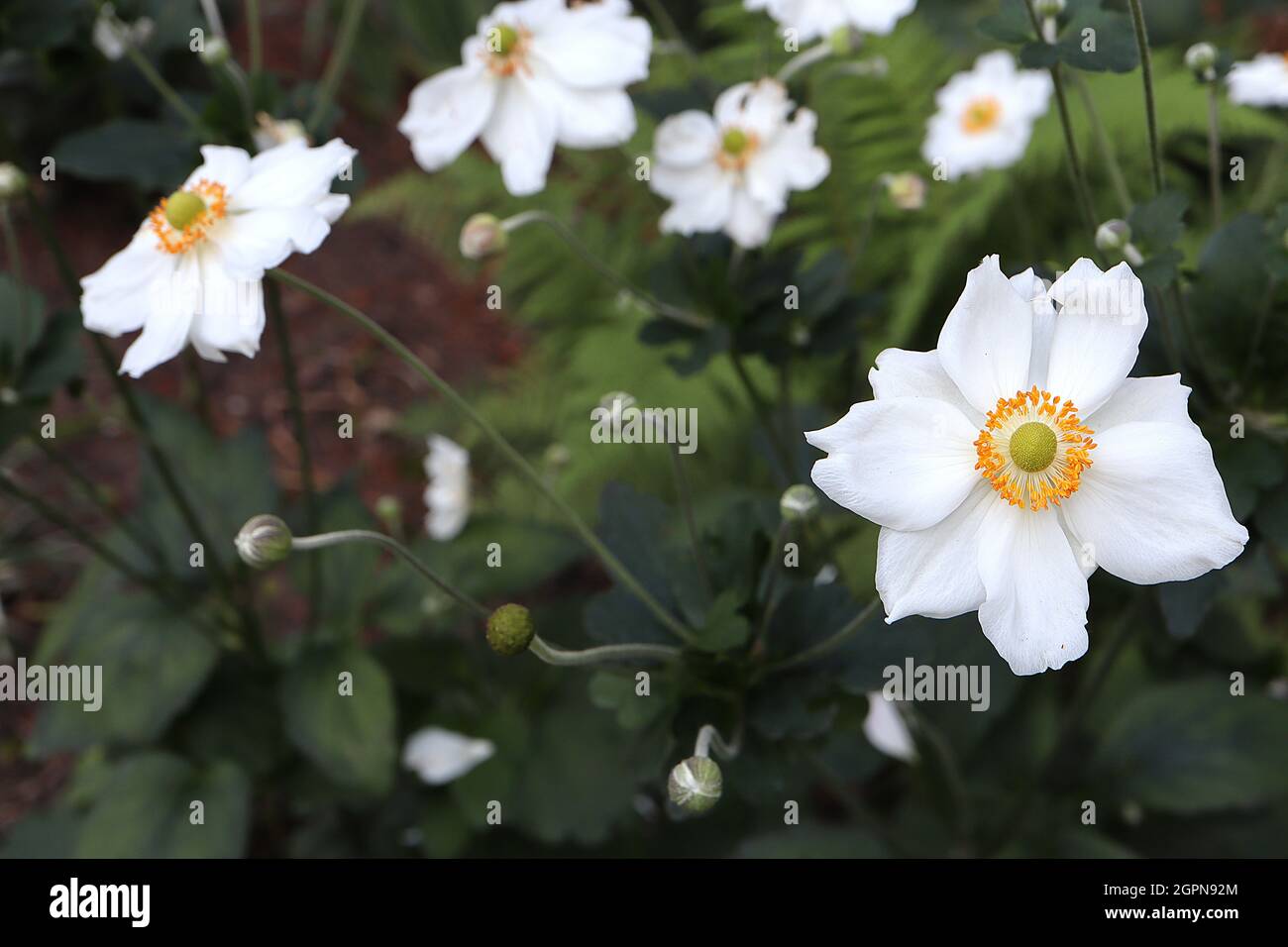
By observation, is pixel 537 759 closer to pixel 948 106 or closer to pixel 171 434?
pixel 171 434

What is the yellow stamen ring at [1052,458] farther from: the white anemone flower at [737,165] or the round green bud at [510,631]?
the white anemone flower at [737,165]

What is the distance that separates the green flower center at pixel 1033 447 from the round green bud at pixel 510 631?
1.69 ft

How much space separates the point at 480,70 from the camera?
1.61 m

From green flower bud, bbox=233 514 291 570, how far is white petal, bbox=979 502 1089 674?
2.50ft

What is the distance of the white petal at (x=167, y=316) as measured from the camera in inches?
50.1

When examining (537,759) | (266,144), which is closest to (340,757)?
(537,759)

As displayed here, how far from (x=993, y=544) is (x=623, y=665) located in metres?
0.55

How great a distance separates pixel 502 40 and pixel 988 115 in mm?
1284

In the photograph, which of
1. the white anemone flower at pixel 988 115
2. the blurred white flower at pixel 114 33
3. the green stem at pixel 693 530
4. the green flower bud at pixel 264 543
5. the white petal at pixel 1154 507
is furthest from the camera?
the white anemone flower at pixel 988 115

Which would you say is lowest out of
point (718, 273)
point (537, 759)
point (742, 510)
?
point (537, 759)

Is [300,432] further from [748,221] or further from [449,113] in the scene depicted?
[748,221]

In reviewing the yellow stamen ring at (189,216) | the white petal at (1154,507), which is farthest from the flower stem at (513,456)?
the white petal at (1154,507)

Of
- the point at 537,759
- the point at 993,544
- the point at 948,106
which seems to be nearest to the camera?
the point at 993,544

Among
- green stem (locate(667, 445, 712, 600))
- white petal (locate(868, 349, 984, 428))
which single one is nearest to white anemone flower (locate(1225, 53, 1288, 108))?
white petal (locate(868, 349, 984, 428))
